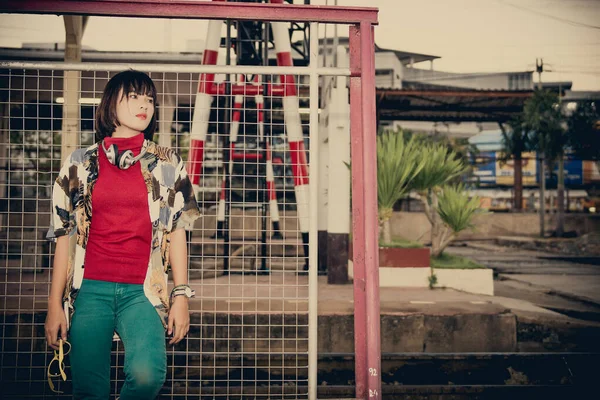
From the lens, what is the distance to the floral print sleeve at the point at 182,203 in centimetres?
241

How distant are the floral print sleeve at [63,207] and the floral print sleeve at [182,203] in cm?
44

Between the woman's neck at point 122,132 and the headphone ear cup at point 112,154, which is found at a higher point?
the woman's neck at point 122,132

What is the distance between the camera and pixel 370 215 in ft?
8.24

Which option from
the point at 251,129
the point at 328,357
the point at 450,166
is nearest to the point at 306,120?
the point at 251,129

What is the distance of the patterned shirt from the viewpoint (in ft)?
7.37

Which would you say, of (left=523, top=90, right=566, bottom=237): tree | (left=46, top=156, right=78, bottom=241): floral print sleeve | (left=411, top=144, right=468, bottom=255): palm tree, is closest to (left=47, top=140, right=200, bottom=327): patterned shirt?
(left=46, top=156, right=78, bottom=241): floral print sleeve

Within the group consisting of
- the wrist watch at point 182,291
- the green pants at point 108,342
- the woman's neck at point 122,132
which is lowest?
the green pants at point 108,342

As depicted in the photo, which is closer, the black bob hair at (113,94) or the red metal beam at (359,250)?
the black bob hair at (113,94)

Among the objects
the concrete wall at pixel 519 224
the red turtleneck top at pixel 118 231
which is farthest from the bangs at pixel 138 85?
the concrete wall at pixel 519 224

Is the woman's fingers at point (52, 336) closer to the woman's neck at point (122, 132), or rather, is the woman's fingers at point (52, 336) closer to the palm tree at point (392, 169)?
the woman's neck at point (122, 132)

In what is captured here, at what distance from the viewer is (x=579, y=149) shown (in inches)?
762

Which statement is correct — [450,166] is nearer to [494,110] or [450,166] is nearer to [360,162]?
[360,162]

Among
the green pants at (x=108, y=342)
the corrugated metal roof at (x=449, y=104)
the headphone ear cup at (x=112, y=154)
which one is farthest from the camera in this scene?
the corrugated metal roof at (x=449, y=104)

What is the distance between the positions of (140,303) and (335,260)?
616 cm
